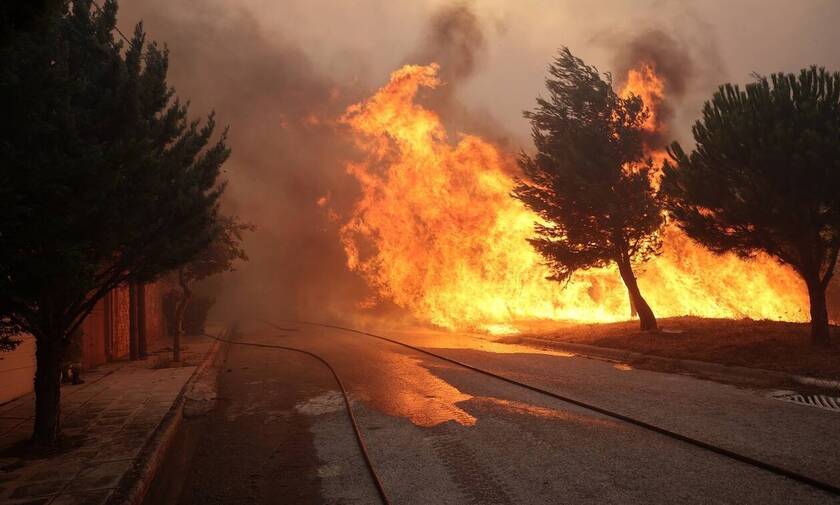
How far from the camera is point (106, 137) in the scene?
7.20 metres

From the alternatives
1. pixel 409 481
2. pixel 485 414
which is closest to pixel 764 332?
pixel 485 414

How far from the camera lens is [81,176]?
586cm

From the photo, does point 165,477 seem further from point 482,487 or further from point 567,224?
point 567,224

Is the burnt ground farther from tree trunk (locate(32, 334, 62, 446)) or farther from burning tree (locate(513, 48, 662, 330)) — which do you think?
burning tree (locate(513, 48, 662, 330))

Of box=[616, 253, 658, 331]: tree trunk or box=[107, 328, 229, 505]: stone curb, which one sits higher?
box=[616, 253, 658, 331]: tree trunk

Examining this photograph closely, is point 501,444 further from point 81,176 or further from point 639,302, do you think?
point 639,302

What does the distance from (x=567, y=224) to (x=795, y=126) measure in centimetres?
731

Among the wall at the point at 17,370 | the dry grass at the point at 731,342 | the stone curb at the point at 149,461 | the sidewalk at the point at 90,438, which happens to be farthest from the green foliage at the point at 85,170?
the dry grass at the point at 731,342

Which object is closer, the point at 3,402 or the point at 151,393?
the point at 3,402

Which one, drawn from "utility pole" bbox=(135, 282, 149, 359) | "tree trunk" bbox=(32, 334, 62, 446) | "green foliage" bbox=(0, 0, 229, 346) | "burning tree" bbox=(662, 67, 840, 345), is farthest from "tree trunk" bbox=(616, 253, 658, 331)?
"utility pole" bbox=(135, 282, 149, 359)

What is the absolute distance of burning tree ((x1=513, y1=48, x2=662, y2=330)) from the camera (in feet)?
54.7

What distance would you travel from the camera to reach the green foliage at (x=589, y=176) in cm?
1673

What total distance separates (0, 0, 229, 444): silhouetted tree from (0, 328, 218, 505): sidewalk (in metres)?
0.66

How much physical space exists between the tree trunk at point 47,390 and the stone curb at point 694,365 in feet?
38.5
